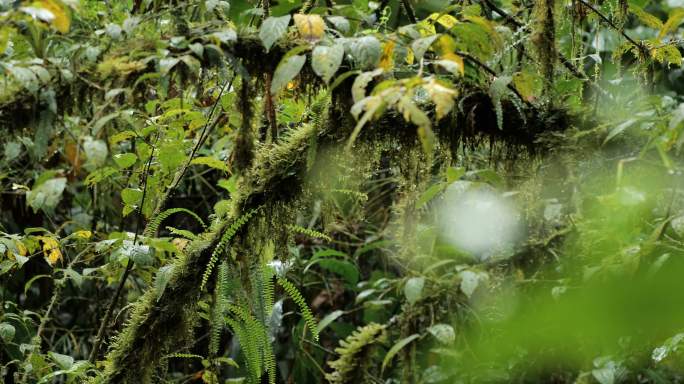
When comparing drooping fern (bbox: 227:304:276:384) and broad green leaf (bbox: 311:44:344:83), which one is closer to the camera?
broad green leaf (bbox: 311:44:344:83)

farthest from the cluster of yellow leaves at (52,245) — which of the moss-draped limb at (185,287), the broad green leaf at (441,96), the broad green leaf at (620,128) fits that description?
the broad green leaf at (620,128)

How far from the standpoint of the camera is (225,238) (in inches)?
66.1

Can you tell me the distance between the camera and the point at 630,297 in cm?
184

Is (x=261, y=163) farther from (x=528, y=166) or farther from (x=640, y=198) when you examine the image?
(x=640, y=198)

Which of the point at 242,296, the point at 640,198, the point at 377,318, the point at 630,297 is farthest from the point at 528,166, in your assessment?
the point at 377,318

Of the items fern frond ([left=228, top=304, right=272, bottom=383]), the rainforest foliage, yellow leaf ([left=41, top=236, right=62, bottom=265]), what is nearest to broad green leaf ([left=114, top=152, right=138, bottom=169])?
the rainforest foliage

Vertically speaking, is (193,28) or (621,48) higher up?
(193,28)

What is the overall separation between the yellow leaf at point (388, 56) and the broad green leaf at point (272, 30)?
19 centimetres

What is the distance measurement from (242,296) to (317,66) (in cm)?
82

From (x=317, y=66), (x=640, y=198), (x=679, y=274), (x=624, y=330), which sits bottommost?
(x=624, y=330)

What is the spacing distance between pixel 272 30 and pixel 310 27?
0.07 meters

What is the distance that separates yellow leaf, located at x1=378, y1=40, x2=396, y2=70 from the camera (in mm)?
1343

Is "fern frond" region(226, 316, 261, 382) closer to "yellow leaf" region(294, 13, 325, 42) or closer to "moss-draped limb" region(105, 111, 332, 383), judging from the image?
"moss-draped limb" region(105, 111, 332, 383)

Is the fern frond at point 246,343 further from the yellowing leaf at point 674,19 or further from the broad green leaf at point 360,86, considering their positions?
the yellowing leaf at point 674,19
